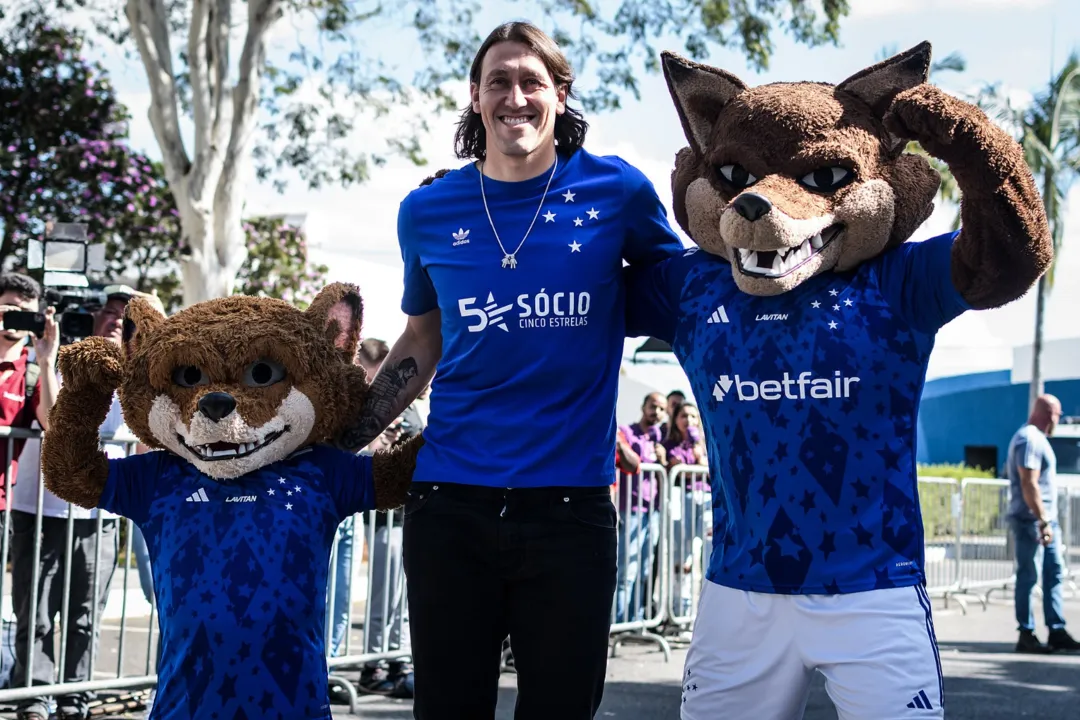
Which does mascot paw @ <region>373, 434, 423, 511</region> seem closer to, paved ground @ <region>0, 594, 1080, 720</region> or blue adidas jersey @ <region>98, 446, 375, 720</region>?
blue adidas jersey @ <region>98, 446, 375, 720</region>

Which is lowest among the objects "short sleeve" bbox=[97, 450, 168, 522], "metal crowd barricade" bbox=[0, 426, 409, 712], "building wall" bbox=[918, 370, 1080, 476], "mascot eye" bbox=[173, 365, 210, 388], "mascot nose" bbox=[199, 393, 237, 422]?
"metal crowd barricade" bbox=[0, 426, 409, 712]

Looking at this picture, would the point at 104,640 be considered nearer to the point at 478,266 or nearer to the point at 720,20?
the point at 478,266

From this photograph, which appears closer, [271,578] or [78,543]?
[271,578]

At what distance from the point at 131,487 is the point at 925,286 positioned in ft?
Answer: 7.07

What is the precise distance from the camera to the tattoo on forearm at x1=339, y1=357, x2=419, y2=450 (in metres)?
3.50

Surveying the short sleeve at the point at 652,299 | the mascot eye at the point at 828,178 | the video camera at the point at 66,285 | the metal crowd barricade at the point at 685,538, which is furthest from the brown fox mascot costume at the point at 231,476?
the metal crowd barricade at the point at 685,538

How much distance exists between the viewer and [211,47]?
462 inches

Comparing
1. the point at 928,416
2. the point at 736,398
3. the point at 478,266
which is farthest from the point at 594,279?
the point at 928,416

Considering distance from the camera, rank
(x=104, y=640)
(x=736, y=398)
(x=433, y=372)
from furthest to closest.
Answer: (x=104, y=640) < (x=433, y=372) < (x=736, y=398)

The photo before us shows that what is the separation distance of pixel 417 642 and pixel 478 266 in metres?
0.94

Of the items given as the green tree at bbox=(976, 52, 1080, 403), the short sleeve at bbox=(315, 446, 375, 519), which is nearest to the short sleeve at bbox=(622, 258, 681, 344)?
the short sleeve at bbox=(315, 446, 375, 519)

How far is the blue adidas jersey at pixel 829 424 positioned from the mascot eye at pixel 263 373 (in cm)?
125

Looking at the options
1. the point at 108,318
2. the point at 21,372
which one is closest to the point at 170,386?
the point at 21,372

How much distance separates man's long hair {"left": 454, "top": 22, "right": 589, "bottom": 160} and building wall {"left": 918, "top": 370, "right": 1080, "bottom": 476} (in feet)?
116
